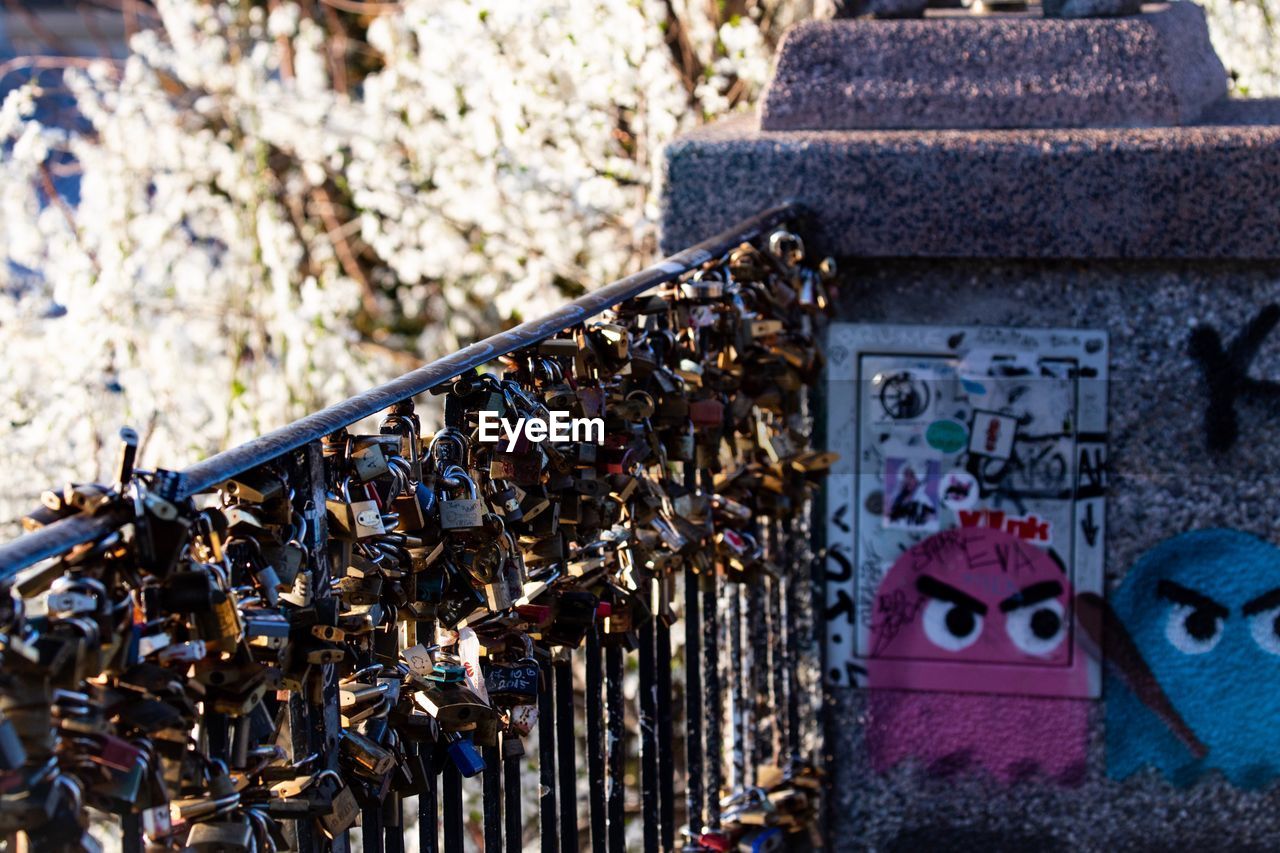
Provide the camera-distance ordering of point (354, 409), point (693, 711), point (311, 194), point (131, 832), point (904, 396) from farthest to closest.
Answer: point (311, 194), point (904, 396), point (693, 711), point (354, 409), point (131, 832)

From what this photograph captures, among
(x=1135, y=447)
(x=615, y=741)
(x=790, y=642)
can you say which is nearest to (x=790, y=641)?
(x=790, y=642)

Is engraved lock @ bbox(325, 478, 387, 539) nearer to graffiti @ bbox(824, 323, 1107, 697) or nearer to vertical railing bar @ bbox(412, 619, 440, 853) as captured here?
vertical railing bar @ bbox(412, 619, 440, 853)

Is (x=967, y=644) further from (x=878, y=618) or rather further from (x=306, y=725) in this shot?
(x=306, y=725)

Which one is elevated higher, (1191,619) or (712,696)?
(1191,619)

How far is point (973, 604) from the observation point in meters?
3.52

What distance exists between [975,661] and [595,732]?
4.32 ft

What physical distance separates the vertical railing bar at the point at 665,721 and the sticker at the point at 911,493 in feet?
2.74

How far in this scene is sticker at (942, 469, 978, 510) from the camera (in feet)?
11.5

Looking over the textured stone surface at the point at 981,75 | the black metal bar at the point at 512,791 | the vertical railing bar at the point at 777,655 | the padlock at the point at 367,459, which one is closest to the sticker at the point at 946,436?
the vertical railing bar at the point at 777,655

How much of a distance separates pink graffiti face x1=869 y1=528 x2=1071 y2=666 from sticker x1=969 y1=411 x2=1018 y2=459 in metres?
0.18

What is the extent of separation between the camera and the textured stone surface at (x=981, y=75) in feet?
11.2

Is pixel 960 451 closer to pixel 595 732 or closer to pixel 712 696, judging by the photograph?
pixel 712 696

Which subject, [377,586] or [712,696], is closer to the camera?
[377,586]

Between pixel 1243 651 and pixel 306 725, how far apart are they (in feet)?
7.83
